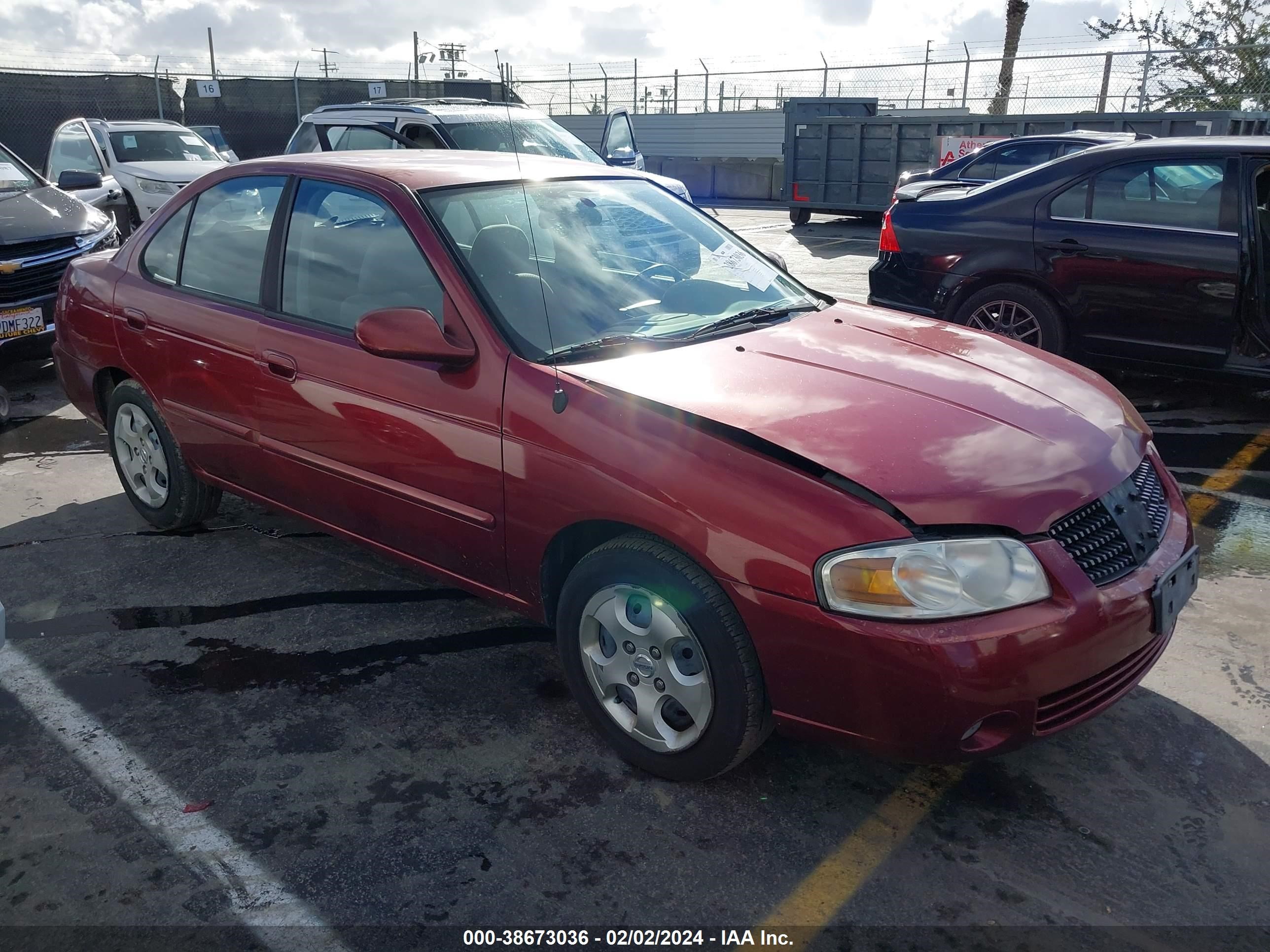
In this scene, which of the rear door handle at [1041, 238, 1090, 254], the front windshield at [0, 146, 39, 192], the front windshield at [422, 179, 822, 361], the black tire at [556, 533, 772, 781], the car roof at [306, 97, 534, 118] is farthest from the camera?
the car roof at [306, 97, 534, 118]

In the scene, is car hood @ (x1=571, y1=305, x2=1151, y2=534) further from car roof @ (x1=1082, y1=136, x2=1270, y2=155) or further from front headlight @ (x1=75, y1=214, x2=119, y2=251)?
front headlight @ (x1=75, y1=214, x2=119, y2=251)

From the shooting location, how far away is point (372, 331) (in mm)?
3010

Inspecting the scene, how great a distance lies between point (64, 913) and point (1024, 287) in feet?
18.8

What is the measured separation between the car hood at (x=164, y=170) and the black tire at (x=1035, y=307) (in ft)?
34.7

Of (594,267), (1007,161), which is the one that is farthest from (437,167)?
(1007,161)

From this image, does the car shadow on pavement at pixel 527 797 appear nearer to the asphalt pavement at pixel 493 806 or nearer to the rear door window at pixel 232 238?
the asphalt pavement at pixel 493 806

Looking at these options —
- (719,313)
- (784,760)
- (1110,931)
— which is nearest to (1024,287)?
(719,313)

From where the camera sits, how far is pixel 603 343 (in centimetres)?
310

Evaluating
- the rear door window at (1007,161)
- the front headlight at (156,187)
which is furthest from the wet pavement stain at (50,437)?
the rear door window at (1007,161)

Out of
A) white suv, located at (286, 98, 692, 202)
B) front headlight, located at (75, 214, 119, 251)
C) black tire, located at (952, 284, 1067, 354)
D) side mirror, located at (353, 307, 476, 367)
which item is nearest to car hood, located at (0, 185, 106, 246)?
front headlight, located at (75, 214, 119, 251)

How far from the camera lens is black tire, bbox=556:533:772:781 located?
2561 mm

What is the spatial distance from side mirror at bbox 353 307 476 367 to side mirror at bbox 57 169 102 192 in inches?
276

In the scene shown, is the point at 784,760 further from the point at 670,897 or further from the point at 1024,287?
the point at 1024,287

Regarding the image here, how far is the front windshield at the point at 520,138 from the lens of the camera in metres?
9.91
